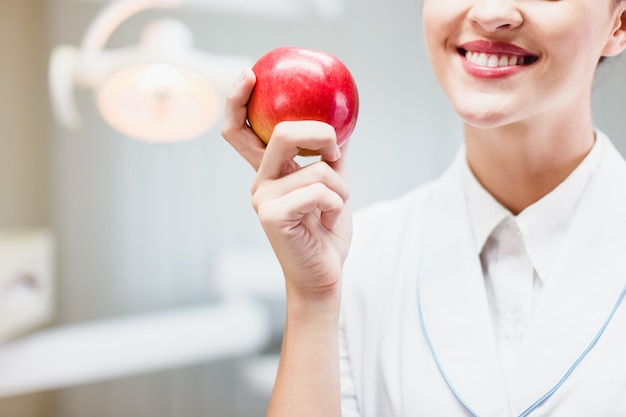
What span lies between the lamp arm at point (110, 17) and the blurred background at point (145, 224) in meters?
0.01

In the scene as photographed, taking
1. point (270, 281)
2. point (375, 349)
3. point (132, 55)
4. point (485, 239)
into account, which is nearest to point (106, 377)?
point (270, 281)

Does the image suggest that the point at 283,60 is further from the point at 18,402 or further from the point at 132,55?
the point at 18,402

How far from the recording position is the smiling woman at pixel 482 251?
0.75 m

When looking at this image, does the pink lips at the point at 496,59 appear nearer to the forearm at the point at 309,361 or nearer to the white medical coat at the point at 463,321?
the white medical coat at the point at 463,321

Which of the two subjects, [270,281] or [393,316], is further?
[270,281]

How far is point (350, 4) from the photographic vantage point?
2.15m

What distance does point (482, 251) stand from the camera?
3.09 ft

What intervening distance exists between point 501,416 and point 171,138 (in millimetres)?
1384

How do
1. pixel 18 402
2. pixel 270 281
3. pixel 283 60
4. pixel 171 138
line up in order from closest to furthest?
pixel 283 60
pixel 18 402
pixel 171 138
pixel 270 281

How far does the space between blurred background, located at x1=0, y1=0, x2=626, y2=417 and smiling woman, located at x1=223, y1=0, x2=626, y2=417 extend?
0.99m

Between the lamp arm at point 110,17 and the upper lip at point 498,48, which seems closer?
the upper lip at point 498,48

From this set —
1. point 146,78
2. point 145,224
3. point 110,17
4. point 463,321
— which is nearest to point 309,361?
point 463,321

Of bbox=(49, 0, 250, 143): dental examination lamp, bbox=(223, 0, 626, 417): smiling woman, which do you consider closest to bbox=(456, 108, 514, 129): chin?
bbox=(223, 0, 626, 417): smiling woman

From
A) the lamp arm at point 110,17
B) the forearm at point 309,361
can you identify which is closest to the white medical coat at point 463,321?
the forearm at point 309,361
